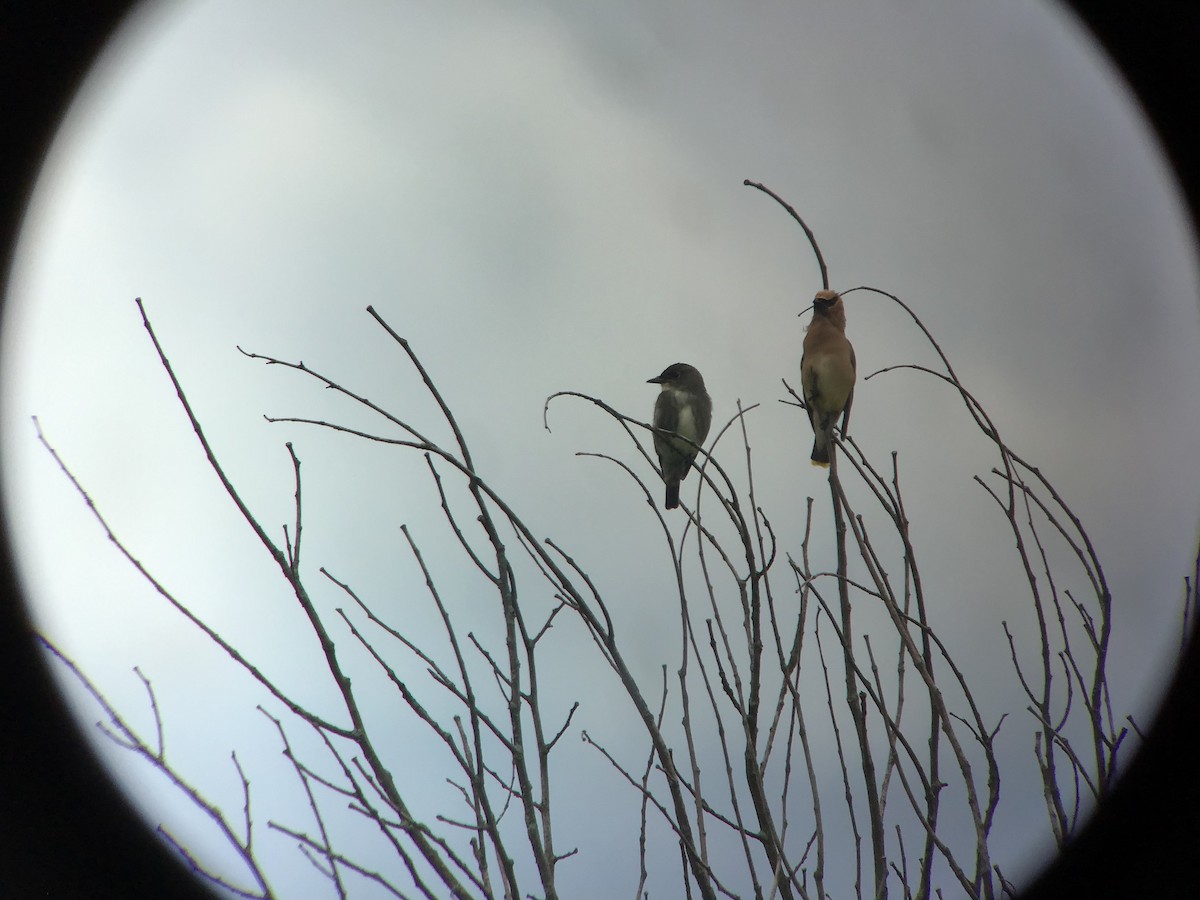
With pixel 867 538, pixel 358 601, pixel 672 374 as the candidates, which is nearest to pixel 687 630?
pixel 867 538

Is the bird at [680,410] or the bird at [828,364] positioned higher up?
the bird at [680,410]

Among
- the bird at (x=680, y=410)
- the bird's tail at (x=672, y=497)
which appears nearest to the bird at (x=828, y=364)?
the bird at (x=680, y=410)

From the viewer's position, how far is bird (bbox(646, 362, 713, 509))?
5305 mm

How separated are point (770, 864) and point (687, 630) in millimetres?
444

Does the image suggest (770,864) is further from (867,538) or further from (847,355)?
(847,355)

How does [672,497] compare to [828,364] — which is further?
[672,497]

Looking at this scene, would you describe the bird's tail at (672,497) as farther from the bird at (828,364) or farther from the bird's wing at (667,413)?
the bird at (828,364)

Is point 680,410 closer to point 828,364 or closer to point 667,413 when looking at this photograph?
point 667,413

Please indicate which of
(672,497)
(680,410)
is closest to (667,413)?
(680,410)

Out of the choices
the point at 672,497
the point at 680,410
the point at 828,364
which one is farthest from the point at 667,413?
the point at 828,364

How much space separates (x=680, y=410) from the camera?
5.35 meters

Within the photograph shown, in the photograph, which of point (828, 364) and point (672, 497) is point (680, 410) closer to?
point (672, 497)

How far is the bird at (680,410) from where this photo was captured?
17.4 feet

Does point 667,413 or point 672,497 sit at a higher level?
point 667,413
